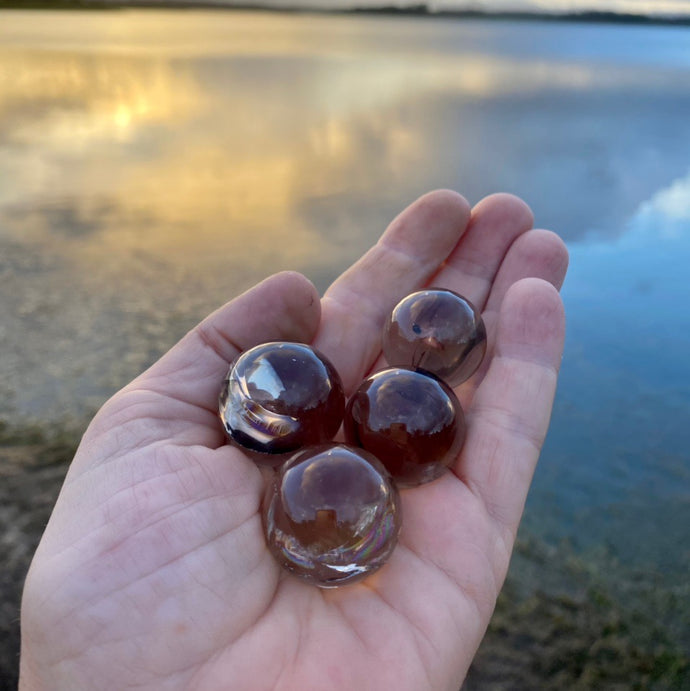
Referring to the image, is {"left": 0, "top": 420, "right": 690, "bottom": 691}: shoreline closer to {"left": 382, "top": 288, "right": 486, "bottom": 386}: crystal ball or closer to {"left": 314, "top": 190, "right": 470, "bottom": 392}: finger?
{"left": 382, "top": 288, "right": 486, "bottom": 386}: crystal ball

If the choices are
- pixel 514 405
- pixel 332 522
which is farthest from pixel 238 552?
pixel 514 405

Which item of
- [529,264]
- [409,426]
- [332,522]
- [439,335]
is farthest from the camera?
[529,264]

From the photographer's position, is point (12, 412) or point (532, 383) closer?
point (532, 383)

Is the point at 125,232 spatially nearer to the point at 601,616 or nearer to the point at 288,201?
the point at 288,201

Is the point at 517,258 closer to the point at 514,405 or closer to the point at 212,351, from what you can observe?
the point at 514,405

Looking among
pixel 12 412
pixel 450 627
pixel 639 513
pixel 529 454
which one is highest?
pixel 529 454

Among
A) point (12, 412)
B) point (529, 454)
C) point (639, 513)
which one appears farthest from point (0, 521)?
point (639, 513)

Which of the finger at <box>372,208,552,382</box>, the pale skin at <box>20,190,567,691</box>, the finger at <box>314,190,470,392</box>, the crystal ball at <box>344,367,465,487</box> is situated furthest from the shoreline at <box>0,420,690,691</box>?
the finger at <box>314,190,470,392</box>
